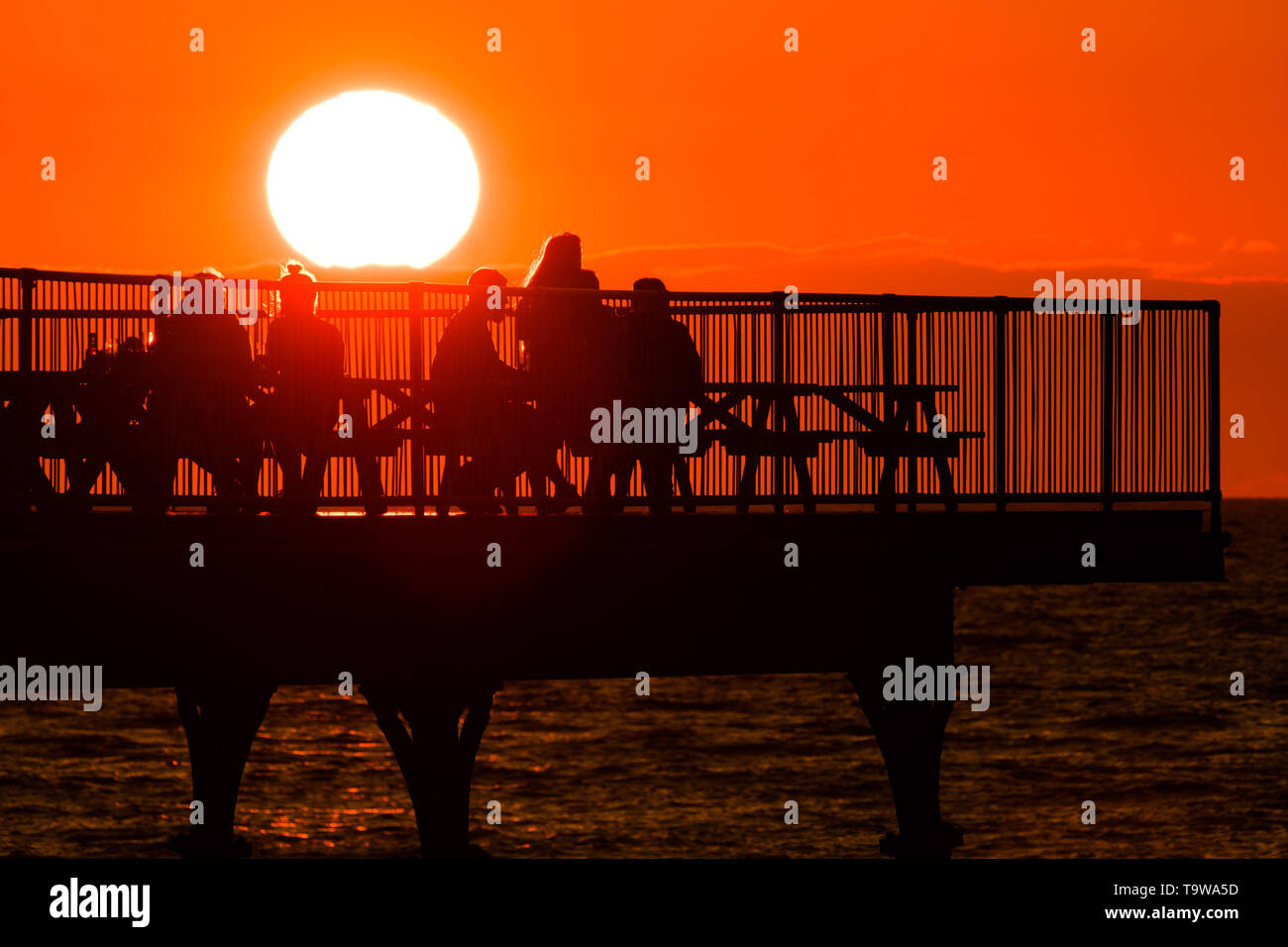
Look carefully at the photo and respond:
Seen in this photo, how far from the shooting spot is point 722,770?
77.6 metres

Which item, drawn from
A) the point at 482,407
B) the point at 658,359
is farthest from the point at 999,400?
the point at 482,407

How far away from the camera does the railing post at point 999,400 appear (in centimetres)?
1744

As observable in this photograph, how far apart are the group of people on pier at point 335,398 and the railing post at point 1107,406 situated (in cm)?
340

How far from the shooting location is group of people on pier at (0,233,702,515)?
53.6 ft

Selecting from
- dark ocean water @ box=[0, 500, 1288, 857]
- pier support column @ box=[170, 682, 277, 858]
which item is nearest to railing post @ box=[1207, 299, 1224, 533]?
pier support column @ box=[170, 682, 277, 858]

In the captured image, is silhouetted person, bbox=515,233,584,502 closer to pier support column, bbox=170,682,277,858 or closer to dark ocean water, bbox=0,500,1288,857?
pier support column, bbox=170,682,277,858

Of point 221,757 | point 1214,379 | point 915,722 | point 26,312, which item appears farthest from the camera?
point 221,757

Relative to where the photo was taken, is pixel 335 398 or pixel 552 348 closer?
pixel 335 398

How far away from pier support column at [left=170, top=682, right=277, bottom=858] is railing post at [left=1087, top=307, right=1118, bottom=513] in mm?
10049

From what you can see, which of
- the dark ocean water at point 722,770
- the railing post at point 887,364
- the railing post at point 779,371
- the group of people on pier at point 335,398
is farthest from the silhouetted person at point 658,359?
the dark ocean water at point 722,770

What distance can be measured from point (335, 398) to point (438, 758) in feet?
11.7

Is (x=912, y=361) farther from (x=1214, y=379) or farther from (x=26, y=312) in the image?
(x=26, y=312)

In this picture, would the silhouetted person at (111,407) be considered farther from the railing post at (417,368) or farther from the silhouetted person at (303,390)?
the railing post at (417,368)
